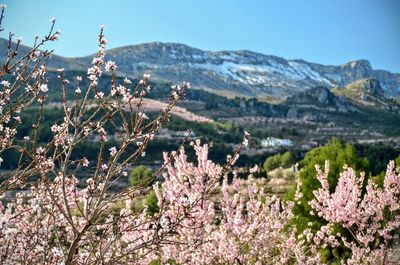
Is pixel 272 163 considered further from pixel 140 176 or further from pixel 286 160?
pixel 140 176

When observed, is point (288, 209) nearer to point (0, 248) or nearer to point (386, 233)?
point (386, 233)

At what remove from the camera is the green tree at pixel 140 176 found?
477cm

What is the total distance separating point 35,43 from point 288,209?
345 inches

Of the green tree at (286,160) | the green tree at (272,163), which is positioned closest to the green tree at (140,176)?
the green tree at (272,163)

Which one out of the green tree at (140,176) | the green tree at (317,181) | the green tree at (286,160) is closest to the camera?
the green tree at (140,176)

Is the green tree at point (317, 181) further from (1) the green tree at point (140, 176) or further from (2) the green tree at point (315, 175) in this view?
(1) the green tree at point (140, 176)

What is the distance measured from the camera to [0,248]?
527 cm

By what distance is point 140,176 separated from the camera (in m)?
11.2

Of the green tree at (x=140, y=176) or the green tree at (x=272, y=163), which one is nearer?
the green tree at (x=140, y=176)

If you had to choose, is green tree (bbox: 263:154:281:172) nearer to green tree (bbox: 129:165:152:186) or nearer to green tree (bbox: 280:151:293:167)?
green tree (bbox: 280:151:293:167)

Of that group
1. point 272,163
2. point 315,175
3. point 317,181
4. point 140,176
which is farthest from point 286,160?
point 140,176

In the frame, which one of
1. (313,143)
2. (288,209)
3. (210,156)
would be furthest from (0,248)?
(313,143)

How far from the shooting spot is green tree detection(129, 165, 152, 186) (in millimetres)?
4766

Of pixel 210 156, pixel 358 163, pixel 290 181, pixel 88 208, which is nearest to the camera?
pixel 88 208
